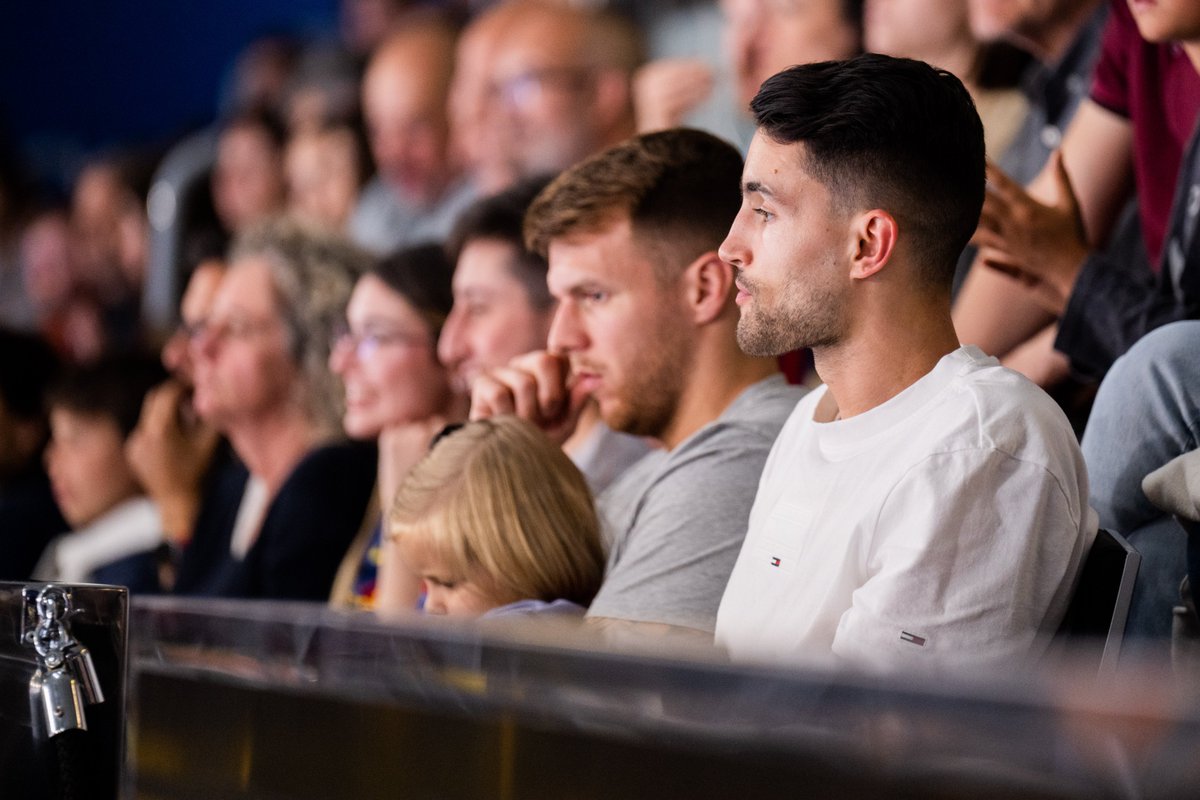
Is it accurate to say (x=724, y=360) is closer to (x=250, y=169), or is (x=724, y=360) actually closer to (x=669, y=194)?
(x=669, y=194)

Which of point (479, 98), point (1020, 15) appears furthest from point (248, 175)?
point (1020, 15)

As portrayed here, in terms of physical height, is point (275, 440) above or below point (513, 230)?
below

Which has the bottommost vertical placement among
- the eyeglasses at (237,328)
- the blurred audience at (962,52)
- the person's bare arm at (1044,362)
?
the eyeglasses at (237,328)

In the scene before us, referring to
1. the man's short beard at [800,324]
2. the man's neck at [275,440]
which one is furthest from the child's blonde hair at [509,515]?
the man's neck at [275,440]

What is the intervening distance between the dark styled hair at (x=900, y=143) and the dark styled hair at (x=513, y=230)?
109 centimetres

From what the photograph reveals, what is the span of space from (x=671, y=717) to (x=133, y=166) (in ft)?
15.2

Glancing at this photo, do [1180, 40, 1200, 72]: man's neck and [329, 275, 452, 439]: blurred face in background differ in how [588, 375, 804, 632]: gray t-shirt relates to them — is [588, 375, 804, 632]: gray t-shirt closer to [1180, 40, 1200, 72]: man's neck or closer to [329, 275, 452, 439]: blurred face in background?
[1180, 40, 1200, 72]: man's neck

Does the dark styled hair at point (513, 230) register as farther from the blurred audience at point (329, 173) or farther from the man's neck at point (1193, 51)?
the blurred audience at point (329, 173)

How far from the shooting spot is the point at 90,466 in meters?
3.70

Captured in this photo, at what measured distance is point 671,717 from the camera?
89 cm

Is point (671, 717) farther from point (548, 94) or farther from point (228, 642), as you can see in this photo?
point (548, 94)

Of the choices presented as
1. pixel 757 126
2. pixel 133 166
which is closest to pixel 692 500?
pixel 757 126

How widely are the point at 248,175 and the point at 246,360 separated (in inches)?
64.3

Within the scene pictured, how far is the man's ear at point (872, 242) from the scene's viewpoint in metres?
1.22
